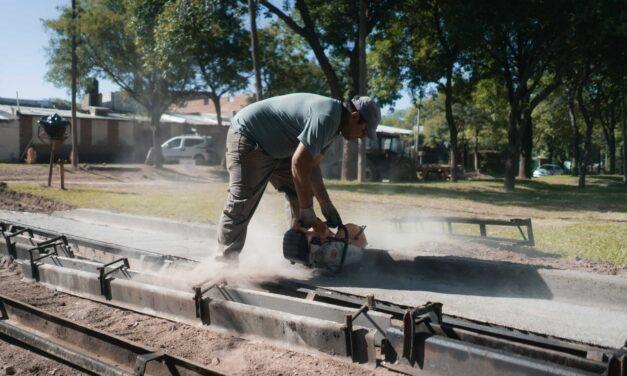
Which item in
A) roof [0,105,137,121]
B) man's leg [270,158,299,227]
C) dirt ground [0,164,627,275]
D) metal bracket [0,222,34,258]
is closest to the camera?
man's leg [270,158,299,227]

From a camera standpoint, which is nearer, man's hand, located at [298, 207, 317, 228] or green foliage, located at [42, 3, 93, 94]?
man's hand, located at [298, 207, 317, 228]

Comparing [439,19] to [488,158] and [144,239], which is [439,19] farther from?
[488,158]

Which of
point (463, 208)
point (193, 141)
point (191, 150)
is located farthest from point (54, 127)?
point (193, 141)

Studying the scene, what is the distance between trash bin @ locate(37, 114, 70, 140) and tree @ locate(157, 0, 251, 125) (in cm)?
526

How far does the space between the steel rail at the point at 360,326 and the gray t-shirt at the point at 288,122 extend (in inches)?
49.0

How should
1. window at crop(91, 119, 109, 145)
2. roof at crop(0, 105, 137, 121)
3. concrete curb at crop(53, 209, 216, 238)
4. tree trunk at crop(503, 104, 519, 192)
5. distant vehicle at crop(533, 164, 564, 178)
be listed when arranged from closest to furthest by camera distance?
concrete curb at crop(53, 209, 216, 238), tree trunk at crop(503, 104, 519, 192), roof at crop(0, 105, 137, 121), window at crop(91, 119, 109, 145), distant vehicle at crop(533, 164, 564, 178)

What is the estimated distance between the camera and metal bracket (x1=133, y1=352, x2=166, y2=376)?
3242 mm

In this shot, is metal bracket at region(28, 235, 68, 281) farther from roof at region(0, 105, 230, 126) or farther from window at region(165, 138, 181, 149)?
window at region(165, 138, 181, 149)

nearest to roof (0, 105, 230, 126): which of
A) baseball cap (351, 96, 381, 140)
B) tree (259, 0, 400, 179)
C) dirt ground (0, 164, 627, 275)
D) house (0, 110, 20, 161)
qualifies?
house (0, 110, 20, 161)

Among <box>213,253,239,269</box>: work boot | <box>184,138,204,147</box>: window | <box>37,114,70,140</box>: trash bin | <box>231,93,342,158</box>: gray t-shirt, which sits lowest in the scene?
<box>213,253,239,269</box>: work boot

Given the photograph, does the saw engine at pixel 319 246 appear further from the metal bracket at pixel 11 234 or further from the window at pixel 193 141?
the window at pixel 193 141

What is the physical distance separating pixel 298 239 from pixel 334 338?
157 cm

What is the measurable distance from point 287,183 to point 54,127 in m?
13.1

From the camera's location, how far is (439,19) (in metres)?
23.7
